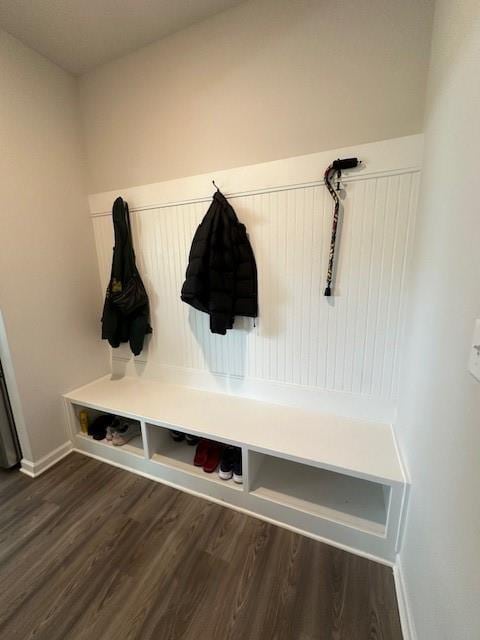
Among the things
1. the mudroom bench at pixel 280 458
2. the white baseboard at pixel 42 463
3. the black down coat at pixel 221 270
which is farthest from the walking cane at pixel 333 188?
the white baseboard at pixel 42 463

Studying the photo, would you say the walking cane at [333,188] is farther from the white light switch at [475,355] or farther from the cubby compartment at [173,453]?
the cubby compartment at [173,453]

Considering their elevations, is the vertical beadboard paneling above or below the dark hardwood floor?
above

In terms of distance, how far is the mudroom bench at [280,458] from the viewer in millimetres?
1173

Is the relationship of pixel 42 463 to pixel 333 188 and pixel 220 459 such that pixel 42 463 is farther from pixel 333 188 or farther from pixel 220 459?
pixel 333 188

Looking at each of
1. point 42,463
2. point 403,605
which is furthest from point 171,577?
point 42,463

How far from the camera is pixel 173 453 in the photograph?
169 centimetres

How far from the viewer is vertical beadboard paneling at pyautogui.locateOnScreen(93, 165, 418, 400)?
1.31m

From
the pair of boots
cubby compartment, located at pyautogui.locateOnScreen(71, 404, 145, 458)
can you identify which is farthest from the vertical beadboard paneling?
cubby compartment, located at pyautogui.locateOnScreen(71, 404, 145, 458)

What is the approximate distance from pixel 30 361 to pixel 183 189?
1433 mm

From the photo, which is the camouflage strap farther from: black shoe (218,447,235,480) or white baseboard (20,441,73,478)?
white baseboard (20,441,73,478)

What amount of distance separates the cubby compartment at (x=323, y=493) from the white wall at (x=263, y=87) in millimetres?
1687

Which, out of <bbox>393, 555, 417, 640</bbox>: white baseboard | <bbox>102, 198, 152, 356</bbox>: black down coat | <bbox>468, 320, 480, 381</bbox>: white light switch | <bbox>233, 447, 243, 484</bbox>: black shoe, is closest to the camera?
<bbox>468, 320, 480, 381</bbox>: white light switch

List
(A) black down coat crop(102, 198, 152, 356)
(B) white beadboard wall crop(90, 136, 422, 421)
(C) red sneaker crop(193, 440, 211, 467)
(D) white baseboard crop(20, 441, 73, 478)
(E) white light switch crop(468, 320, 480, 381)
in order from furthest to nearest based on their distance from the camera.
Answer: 1. (A) black down coat crop(102, 198, 152, 356)
2. (D) white baseboard crop(20, 441, 73, 478)
3. (C) red sneaker crop(193, 440, 211, 467)
4. (B) white beadboard wall crop(90, 136, 422, 421)
5. (E) white light switch crop(468, 320, 480, 381)

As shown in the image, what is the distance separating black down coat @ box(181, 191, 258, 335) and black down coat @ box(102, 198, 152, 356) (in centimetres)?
51
